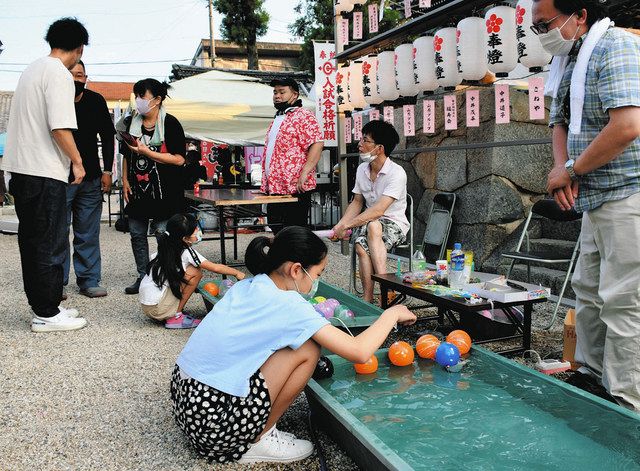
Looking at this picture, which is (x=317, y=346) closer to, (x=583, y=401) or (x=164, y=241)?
(x=583, y=401)

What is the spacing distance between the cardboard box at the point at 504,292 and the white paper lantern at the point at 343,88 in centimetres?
433

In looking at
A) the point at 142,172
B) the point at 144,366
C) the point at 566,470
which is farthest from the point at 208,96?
the point at 566,470

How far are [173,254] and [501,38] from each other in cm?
336

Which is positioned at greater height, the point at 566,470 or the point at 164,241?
the point at 164,241

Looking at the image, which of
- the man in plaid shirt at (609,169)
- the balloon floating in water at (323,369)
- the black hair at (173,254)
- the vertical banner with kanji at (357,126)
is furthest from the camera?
the vertical banner with kanji at (357,126)

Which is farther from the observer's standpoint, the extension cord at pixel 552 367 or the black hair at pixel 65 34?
the black hair at pixel 65 34

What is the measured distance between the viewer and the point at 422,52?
5.68m

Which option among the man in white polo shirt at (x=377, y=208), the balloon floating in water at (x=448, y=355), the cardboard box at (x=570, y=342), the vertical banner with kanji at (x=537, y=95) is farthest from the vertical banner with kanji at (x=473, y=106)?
the balloon floating in water at (x=448, y=355)

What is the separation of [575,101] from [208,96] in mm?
9374

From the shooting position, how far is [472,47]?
5.12 metres

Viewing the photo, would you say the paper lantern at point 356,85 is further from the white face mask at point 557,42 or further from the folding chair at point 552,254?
the white face mask at point 557,42

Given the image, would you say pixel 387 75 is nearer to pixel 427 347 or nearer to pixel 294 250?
pixel 427 347

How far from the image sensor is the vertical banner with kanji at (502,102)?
506cm

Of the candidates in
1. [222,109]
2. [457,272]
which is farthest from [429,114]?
[222,109]
